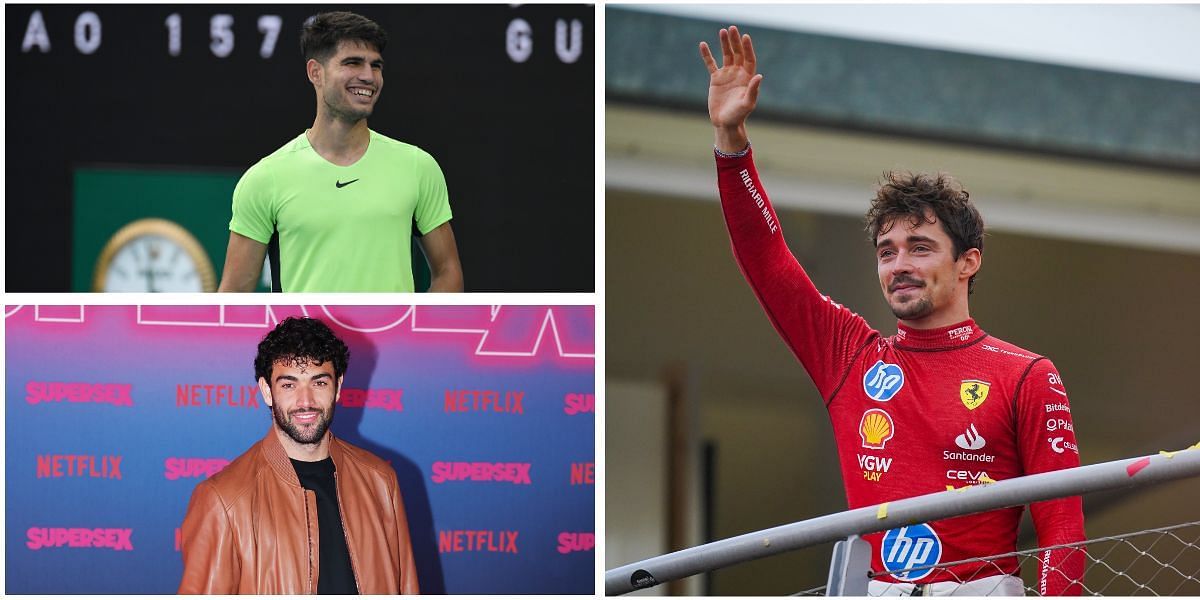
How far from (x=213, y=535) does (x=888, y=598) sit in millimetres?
1635

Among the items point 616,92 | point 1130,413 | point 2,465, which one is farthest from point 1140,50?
point 2,465

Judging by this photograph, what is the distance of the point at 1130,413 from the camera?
7.54 metres

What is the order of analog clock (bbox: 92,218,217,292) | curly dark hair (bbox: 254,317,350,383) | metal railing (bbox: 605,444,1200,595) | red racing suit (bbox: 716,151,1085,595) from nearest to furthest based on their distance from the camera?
metal railing (bbox: 605,444,1200,595)
red racing suit (bbox: 716,151,1085,595)
curly dark hair (bbox: 254,317,350,383)
analog clock (bbox: 92,218,217,292)

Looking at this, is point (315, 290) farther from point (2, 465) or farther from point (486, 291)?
point (2, 465)

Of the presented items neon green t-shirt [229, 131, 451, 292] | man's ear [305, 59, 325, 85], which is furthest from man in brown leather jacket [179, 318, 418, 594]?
man's ear [305, 59, 325, 85]

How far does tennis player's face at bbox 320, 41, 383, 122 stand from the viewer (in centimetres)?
373

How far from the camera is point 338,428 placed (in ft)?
12.3

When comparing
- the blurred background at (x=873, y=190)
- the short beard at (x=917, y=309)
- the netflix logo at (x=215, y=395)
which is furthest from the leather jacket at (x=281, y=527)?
the blurred background at (x=873, y=190)

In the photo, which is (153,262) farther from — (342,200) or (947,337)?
(947,337)

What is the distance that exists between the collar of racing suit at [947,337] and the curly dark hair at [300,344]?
54.4 inches

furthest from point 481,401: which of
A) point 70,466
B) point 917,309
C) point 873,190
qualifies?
point 873,190

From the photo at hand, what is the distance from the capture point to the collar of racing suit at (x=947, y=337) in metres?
3.28

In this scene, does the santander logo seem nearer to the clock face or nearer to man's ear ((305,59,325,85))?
man's ear ((305,59,325,85))

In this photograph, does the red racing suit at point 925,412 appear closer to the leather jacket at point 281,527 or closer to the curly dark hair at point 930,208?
the curly dark hair at point 930,208
